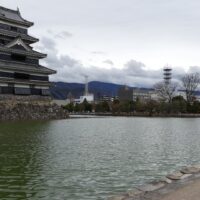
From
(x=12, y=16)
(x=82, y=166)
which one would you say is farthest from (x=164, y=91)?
(x=82, y=166)

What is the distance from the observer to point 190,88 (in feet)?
374

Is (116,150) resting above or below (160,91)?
below

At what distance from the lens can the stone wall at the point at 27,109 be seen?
56562 mm

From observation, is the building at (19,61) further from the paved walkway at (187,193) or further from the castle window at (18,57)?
the paved walkway at (187,193)

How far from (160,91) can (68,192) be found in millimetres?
108456

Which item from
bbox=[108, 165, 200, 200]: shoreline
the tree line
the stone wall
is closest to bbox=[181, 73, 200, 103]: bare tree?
the tree line

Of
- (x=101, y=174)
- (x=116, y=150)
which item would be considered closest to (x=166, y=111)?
(x=116, y=150)

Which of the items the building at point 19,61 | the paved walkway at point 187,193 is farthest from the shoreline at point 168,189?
the building at point 19,61

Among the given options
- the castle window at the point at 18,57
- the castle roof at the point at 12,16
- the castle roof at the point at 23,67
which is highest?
the castle roof at the point at 12,16

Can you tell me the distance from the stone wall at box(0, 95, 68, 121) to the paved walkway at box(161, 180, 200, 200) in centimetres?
4761

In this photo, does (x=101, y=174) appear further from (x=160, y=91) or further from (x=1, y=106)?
(x=160, y=91)

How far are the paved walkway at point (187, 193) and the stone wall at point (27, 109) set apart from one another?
47.6 metres

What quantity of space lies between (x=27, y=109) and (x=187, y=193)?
52.5 m

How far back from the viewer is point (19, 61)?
6112 centimetres
